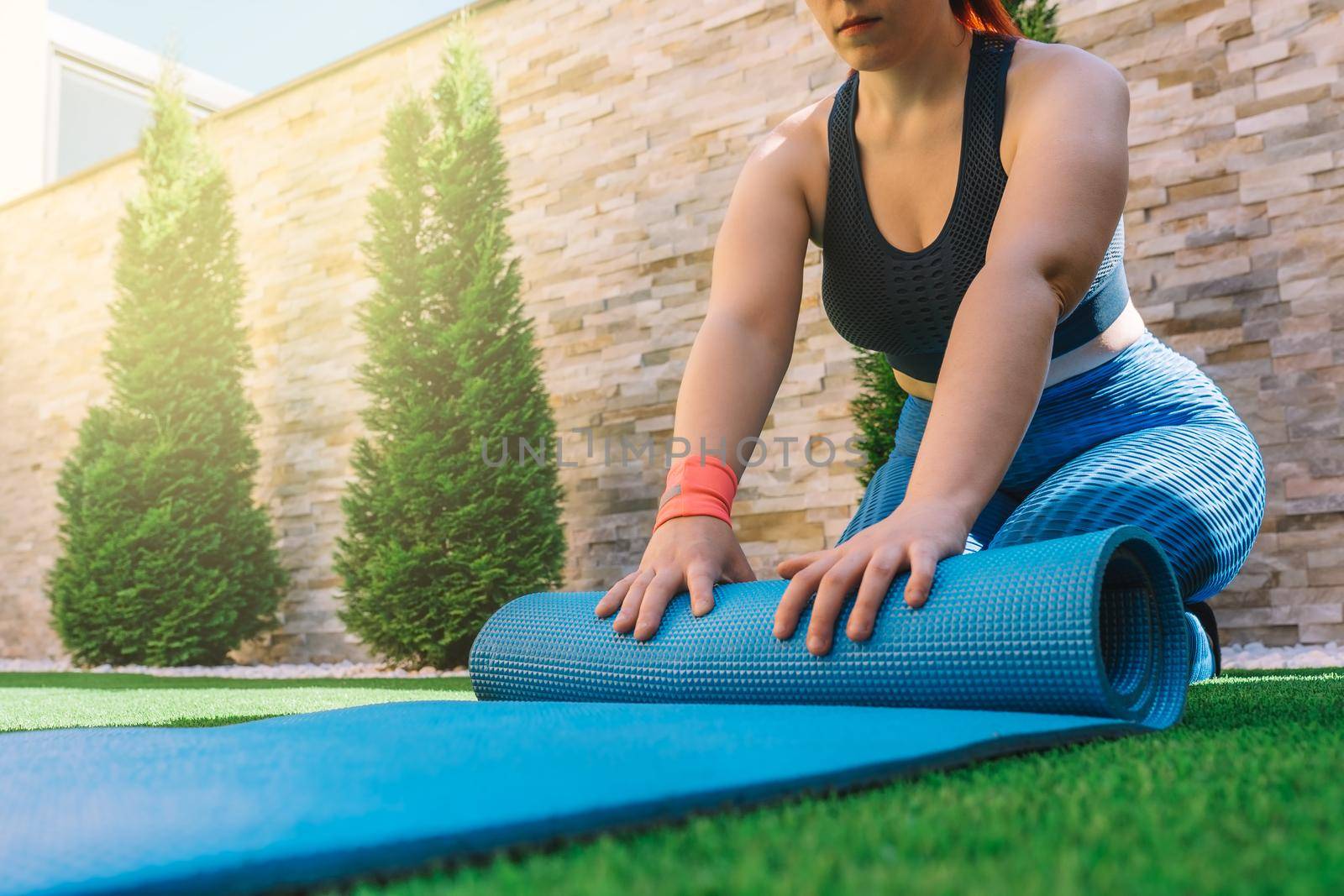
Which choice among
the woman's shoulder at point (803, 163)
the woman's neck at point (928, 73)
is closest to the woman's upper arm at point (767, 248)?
the woman's shoulder at point (803, 163)

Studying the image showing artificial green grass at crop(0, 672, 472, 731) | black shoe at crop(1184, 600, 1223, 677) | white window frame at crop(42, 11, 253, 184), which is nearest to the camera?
black shoe at crop(1184, 600, 1223, 677)

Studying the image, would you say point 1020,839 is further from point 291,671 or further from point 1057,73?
point 291,671

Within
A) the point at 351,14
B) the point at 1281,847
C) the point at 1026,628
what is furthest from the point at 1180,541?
the point at 351,14

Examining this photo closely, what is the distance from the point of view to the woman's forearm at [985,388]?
1.21 m

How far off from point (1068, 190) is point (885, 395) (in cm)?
310

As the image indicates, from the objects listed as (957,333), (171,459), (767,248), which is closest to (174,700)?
(767,248)

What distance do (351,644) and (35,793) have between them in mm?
6462

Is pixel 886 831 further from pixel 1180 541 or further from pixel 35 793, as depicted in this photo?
pixel 1180 541

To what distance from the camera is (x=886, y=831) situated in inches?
24.2

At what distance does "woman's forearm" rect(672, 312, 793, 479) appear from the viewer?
5.40ft

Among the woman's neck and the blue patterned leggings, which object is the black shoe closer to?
the blue patterned leggings

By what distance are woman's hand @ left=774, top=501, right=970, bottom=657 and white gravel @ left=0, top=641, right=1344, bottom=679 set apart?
2.85 m

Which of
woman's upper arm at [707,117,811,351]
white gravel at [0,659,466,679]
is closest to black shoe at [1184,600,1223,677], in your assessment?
woman's upper arm at [707,117,811,351]

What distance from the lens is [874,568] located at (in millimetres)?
1148
